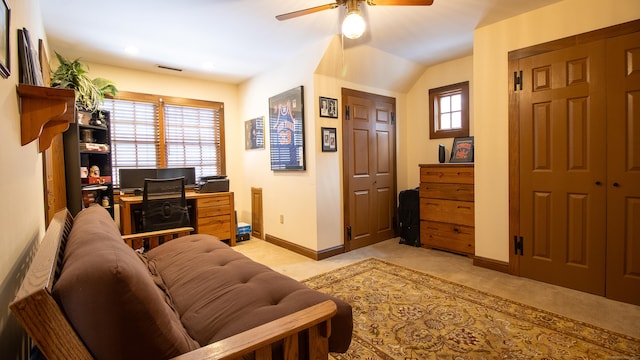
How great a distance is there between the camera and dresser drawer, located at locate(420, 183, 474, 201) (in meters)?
3.38

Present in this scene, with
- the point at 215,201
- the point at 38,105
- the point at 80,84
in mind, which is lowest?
the point at 215,201

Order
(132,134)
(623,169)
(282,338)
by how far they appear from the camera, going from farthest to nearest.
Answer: (132,134) → (623,169) → (282,338)

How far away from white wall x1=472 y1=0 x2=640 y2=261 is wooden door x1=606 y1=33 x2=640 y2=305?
499 millimetres

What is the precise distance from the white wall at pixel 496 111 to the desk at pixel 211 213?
120 inches

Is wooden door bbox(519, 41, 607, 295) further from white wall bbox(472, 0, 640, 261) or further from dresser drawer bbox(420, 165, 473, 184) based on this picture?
dresser drawer bbox(420, 165, 473, 184)

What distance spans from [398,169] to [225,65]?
2815 mm

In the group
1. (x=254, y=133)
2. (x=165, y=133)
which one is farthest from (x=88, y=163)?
(x=254, y=133)

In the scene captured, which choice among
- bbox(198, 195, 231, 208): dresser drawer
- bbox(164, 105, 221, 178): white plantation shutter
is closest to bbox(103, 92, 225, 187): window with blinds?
bbox(164, 105, 221, 178): white plantation shutter

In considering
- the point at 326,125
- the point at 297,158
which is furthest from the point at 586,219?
the point at 297,158

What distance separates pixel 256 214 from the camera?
4.55m

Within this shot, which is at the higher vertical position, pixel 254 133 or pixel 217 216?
pixel 254 133

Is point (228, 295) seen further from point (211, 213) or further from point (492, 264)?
point (211, 213)

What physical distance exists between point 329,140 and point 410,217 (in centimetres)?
153

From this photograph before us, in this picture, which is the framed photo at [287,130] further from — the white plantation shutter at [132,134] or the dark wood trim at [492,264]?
→ the dark wood trim at [492,264]
